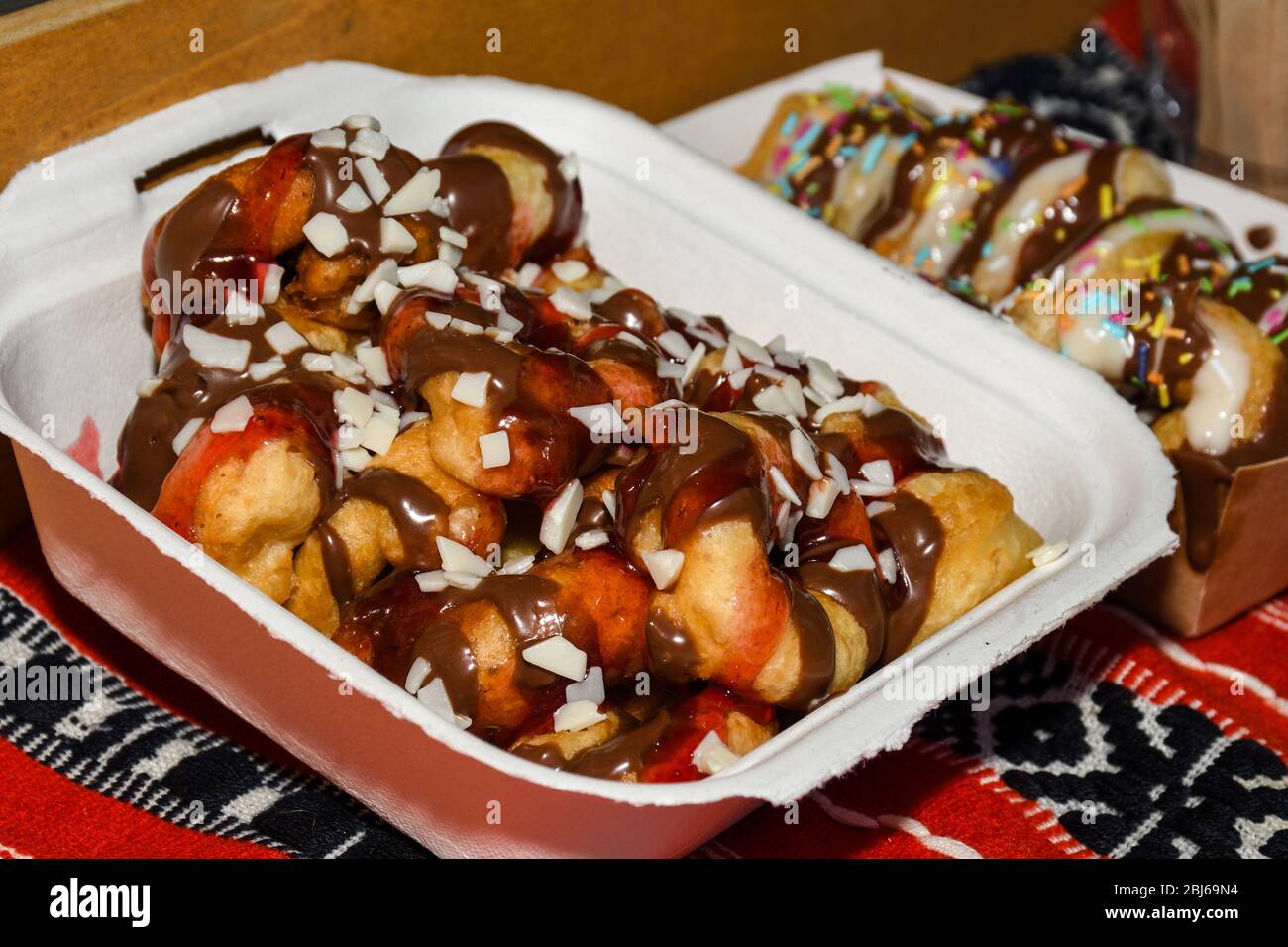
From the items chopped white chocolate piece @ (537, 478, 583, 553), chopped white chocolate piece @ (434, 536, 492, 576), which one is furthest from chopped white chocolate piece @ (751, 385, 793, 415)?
chopped white chocolate piece @ (434, 536, 492, 576)

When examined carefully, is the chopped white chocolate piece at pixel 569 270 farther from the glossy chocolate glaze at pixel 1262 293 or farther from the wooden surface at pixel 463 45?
the glossy chocolate glaze at pixel 1262 293

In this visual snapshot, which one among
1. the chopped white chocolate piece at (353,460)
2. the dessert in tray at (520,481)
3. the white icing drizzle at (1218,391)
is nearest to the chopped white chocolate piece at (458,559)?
the dessert in tray at (520,481)

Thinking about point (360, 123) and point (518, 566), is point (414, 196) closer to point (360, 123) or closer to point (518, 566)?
point (360, 123)

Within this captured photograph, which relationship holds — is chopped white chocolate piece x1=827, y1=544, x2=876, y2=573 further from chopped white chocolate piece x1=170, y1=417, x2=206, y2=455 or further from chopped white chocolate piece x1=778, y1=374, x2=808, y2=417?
chopped white chocolate piece x1=170, y1=417, x2=206, y2=455

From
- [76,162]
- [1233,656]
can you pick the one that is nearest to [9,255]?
[76,162]

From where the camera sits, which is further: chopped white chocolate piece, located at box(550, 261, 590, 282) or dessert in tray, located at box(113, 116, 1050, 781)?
chopped white chocolate piece, located at box(550, 261, 590, 282)

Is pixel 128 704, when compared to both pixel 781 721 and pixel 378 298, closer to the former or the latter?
pixel 378 298

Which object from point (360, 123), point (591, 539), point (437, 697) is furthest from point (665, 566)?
point (360, 123)
